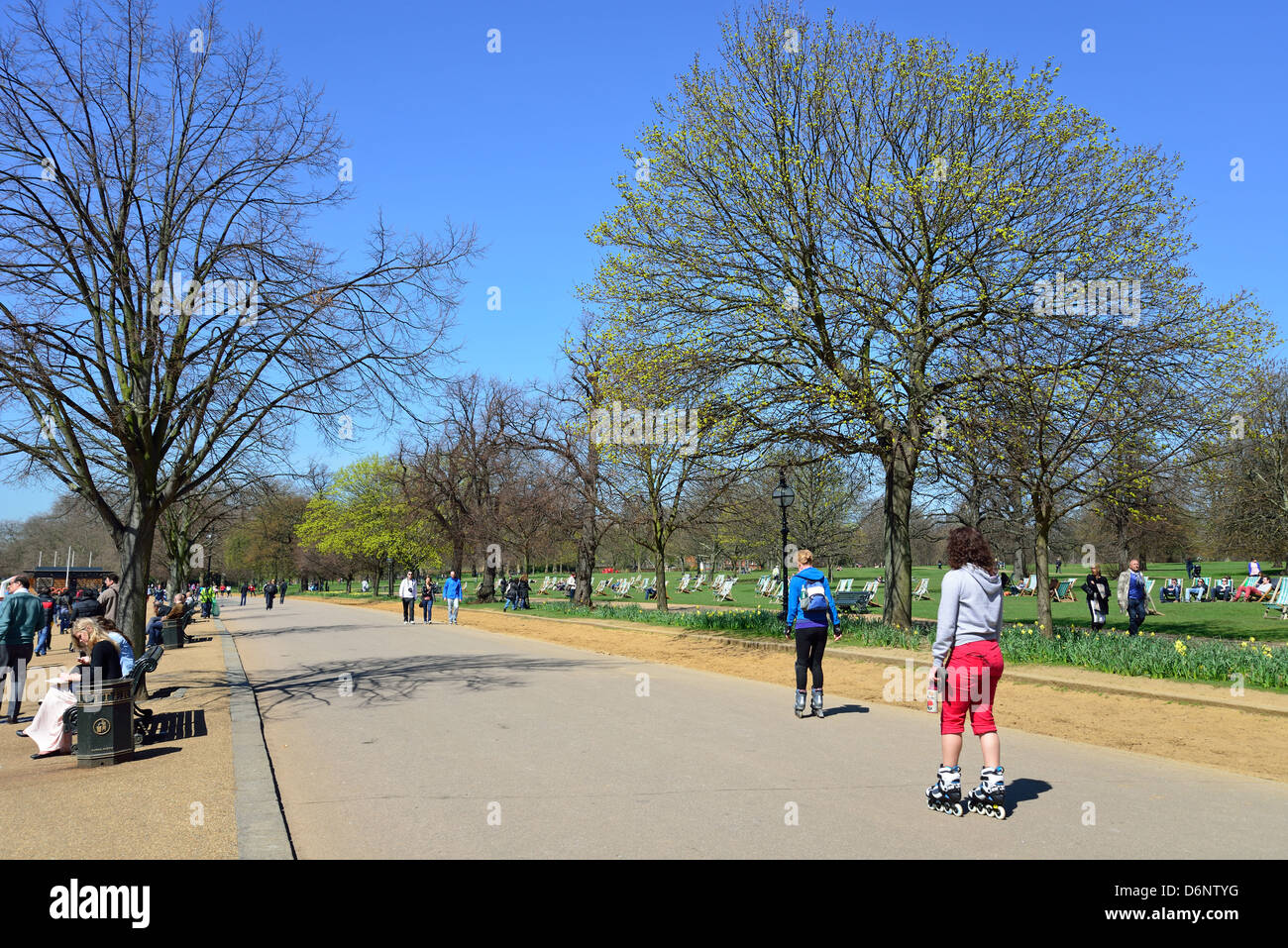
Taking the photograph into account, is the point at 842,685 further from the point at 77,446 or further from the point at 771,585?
the point at 771,585

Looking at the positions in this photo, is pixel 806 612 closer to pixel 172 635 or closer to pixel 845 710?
pixel 845 710

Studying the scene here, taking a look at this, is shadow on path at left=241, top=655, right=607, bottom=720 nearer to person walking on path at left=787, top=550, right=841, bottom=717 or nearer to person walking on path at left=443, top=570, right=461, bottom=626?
person walking on path at left=787, top=550, right=841, bottom=717

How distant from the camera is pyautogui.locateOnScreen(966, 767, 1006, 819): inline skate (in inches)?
222

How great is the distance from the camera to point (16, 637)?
1106 centimetres

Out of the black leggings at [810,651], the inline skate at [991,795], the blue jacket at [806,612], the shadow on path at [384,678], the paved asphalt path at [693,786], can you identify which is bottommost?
the shadow on path at [384,678]

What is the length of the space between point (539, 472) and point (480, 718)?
31.0 metres

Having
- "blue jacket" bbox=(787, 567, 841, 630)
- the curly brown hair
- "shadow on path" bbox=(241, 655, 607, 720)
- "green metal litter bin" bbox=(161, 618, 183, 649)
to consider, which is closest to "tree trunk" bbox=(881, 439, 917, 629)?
"shadow on path" bbox=(241, 655, 607, 720)

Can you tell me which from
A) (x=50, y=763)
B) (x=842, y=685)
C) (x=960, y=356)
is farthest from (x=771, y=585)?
(x=50, y=763)

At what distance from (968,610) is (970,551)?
443mm

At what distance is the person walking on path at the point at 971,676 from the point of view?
223 inches

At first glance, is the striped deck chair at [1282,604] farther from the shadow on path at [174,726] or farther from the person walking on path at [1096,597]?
the shadow on path at [174,726]

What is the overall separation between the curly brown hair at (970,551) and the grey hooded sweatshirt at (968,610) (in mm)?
77

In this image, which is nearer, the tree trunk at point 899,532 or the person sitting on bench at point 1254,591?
the tree trunk at point 899,532

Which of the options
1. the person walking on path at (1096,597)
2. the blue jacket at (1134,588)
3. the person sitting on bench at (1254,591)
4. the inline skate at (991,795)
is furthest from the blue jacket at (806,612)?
the person sitting on bench at (1254,591)
